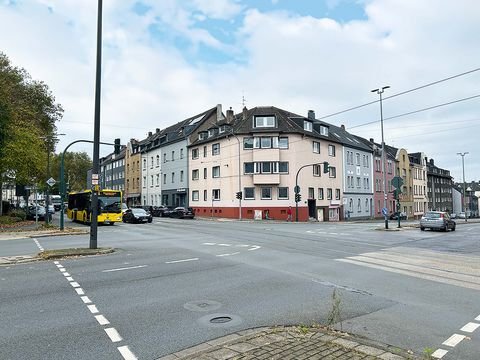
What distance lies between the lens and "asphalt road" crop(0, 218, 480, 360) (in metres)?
5.28

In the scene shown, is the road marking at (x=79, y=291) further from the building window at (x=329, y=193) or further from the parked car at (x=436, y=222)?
the building window at (x=329, y=193)

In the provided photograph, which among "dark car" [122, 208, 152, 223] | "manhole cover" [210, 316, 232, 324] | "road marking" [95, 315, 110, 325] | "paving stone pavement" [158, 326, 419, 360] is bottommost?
"manhole cover" [210, 316, 232, 324]

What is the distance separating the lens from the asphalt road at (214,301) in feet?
17.3

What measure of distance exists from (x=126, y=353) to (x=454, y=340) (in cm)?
417

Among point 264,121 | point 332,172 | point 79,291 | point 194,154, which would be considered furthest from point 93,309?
point 194,154

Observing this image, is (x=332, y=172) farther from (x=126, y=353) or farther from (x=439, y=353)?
(x=126, y=353)

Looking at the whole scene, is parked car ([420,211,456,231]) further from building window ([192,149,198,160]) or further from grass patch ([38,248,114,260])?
building window ([192,149,198,160])

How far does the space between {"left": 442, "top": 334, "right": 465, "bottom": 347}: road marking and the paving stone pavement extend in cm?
80

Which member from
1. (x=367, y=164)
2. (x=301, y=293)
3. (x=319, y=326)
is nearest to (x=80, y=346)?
(x=319, y=326)

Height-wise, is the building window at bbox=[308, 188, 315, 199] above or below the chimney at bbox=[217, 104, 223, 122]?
below

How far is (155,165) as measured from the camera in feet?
216

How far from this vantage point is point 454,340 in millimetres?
5281

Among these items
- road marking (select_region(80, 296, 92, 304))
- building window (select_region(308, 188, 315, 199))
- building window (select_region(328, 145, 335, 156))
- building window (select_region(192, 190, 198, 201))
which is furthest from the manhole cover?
building window (select_region(192, 190, 198, 201))

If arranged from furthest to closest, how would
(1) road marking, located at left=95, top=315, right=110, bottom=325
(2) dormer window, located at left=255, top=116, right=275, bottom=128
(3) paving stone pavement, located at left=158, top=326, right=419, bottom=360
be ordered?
(2) dormer window, located at left=255, top=116, right=275, bottom=128 < (1) road marking, located at left=95, top=315, right=110, bottom=325 < (3) paving stone pavement, located at left=158, top=326, right=419, bottom=360
